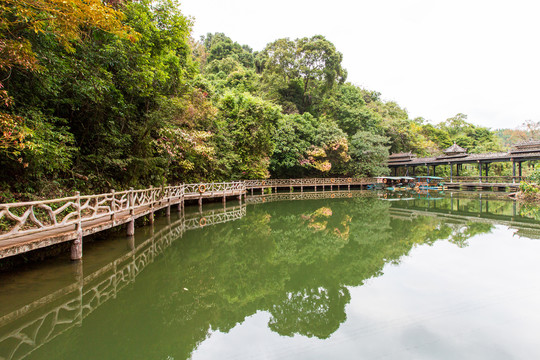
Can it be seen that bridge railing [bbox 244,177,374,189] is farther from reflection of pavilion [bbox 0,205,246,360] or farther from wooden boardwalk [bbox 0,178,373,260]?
reflection of pavilion [bbox 0,205,246,360]

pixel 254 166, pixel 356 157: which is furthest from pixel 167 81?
pixel 356 157

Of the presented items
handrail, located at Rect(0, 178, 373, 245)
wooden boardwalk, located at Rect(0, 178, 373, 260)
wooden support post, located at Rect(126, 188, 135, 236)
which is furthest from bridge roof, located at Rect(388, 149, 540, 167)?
wooden support post, located at Rect(126, 188, 135, 236)

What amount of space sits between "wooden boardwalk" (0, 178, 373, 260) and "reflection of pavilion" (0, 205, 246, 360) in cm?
79

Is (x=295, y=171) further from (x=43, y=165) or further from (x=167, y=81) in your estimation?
(x=43, y=165)

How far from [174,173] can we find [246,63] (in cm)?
3060

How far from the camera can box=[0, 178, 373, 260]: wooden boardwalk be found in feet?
14.4

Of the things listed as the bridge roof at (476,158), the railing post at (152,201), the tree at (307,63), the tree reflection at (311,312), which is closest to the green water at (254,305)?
the tree reflection at (311,312)

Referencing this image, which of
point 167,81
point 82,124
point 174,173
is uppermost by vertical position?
point 167,81

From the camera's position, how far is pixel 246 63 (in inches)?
1619

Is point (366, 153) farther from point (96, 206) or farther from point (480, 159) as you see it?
point (96, 206)

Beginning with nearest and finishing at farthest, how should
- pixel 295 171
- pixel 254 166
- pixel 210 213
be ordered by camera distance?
pixel 210 213
pixel 254 166
pixel 295 171

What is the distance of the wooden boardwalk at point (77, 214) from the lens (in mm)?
4391

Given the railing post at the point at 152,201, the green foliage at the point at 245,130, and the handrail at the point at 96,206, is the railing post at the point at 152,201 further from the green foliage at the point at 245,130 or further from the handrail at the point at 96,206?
the green foliage at the point at 245,130

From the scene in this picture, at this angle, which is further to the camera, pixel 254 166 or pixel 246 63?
pixel 246 63
